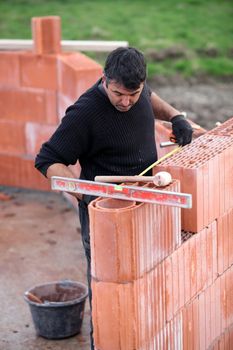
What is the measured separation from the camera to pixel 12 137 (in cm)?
987

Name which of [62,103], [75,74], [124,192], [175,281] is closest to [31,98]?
[62,103]

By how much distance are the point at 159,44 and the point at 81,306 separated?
964 centimetres

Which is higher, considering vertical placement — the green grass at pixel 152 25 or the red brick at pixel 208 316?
the red brick at pixel 208 316

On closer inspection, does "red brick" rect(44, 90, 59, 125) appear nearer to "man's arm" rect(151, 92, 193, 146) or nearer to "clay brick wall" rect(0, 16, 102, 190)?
"clay brick wall" rect(0, 16, 102, 190)

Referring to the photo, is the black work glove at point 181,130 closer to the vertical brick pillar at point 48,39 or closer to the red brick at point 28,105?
the red brick at point 28,105

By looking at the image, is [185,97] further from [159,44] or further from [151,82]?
[159,44]

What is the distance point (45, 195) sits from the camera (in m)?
9.84

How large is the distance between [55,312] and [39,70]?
11.9ft

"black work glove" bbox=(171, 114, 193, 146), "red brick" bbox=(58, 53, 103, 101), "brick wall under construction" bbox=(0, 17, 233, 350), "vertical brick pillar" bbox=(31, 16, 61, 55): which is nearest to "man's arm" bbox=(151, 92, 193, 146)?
"black work glove" bbox=(171, 114, 193, 146)

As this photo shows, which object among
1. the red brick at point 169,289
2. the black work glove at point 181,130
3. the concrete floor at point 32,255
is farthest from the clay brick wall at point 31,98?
the red brick at point 169,289

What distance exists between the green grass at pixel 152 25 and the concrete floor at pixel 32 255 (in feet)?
18.1

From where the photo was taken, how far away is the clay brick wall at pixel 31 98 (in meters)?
9.44

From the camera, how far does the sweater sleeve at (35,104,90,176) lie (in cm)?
514

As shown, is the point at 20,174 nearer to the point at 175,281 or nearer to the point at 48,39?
the point at 48,39
